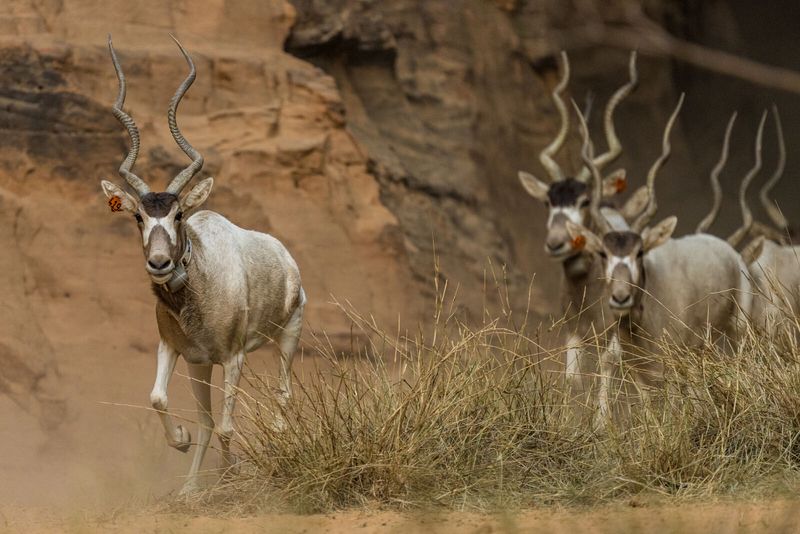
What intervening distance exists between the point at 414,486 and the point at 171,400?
4.10 metres

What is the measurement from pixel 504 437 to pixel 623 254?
306 cm

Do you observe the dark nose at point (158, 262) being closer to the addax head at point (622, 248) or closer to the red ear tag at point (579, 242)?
the addax head at point (622, 248)

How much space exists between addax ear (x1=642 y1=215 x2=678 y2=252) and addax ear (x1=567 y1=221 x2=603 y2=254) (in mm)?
358

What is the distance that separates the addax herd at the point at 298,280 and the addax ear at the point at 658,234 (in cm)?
1

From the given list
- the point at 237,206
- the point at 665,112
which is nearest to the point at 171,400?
the point at 237,206

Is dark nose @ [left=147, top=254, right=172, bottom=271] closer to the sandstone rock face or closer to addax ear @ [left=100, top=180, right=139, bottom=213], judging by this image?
addax ear @ [left=100, top=180, right=139, bottom=213]

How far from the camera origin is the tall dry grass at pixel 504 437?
5.45 meters

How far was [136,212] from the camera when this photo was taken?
695cm

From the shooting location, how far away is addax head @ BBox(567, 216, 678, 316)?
8227 millimetres

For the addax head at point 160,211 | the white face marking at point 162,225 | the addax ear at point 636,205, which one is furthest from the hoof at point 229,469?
the addax ear at point 636,205

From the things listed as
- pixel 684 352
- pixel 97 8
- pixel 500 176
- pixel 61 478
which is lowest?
pixel 61 478

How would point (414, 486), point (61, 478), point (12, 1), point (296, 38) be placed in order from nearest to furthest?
point (414, 486) → point (61, 478) → point (12, 1) → point (296, 38)

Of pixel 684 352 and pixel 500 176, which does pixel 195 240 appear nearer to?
pixel 684 352

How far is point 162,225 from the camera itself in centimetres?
668
